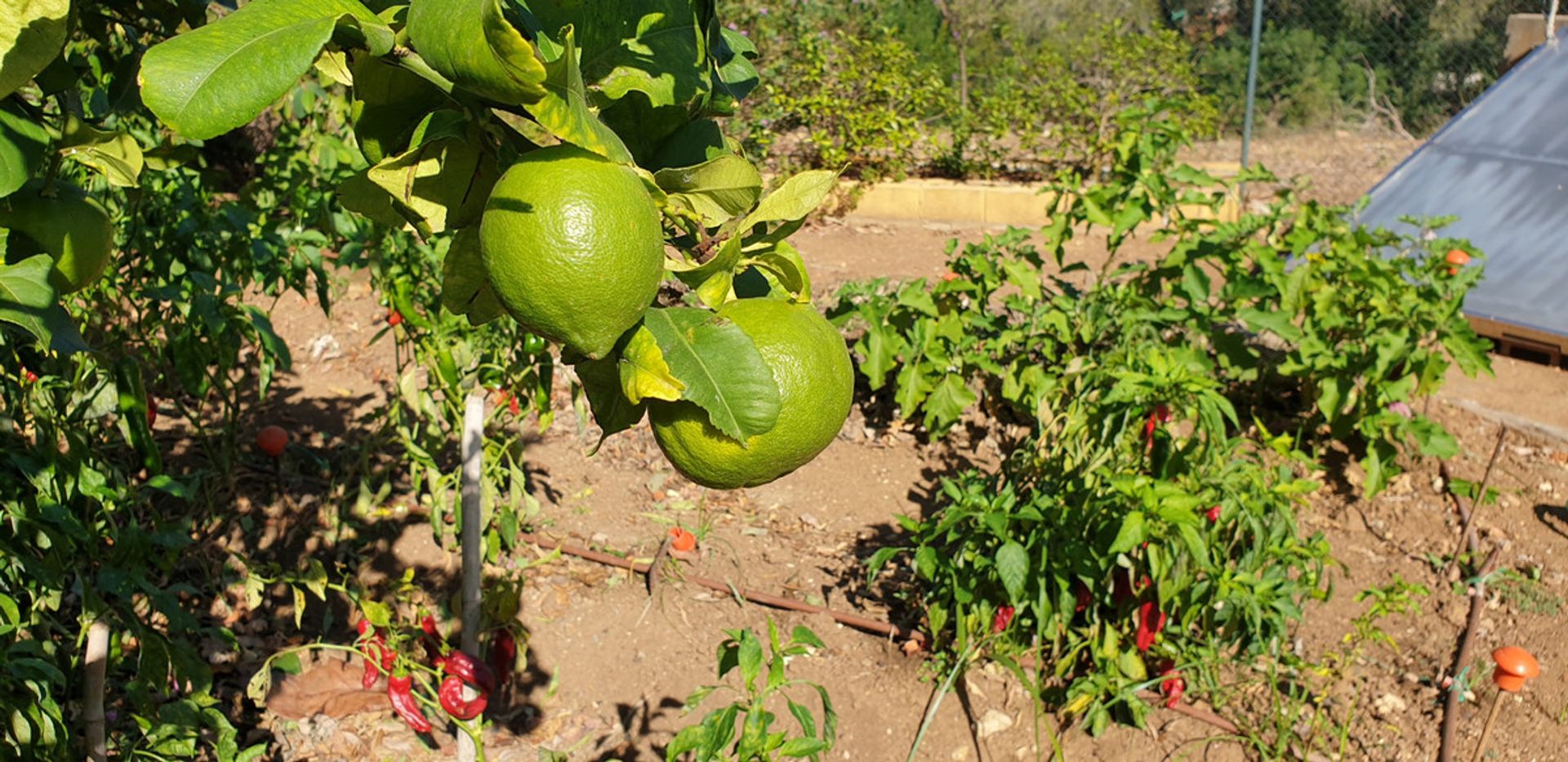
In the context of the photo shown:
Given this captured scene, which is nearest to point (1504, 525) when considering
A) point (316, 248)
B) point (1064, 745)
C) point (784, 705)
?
point (1064, 745)

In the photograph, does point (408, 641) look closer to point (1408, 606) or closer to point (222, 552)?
point (222, 552)

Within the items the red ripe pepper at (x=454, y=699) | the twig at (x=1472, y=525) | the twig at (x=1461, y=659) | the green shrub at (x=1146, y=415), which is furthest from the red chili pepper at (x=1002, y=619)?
the twig at (x=1472, y=525)

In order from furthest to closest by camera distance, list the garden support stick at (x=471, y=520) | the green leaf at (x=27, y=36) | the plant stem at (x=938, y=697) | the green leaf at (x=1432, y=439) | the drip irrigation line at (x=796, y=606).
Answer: the green leaf at (x=1432, y=439) < the drip irrigation line at (x=796, y=606) < the plant stem at (x=938, y=697) < the garden support stick at (x=471, y=520) < the green leaf at (x=27, y=36)

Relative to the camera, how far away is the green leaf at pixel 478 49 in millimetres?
538

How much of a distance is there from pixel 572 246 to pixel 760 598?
8.57 feet

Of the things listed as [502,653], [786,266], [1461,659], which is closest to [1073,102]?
[1461,659]

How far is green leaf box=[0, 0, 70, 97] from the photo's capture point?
772mm

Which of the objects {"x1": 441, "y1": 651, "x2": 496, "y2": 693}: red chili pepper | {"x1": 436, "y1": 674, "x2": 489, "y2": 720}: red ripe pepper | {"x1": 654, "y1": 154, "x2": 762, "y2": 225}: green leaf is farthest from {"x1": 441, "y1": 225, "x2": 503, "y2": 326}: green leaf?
{"x1": 441, "y1": 651, "x2": 496, "y2": 693}: red chili pepper

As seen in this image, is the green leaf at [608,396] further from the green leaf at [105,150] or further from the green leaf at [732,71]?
the green leaf at [105,150]

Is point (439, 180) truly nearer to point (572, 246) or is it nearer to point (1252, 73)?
point (572, 246)

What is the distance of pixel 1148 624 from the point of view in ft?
9.20

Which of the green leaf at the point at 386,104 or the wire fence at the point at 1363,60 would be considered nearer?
the green leaf at the point at 386,104

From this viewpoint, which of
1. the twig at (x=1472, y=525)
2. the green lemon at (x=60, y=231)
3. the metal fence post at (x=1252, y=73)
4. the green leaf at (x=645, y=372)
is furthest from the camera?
the metal fence post at (x=1252, y=73)

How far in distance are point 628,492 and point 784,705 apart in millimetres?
1087
